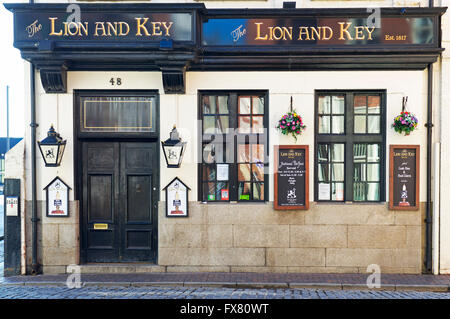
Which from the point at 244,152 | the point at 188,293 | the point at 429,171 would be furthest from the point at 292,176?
the point at 188,293

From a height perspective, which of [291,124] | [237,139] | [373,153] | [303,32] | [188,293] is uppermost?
[303,32]

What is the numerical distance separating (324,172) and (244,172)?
5.62ft

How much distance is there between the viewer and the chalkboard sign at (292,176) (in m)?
7.70

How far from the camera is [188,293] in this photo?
262 inches

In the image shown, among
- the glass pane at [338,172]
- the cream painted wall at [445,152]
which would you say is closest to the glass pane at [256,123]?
the glass pane at [338,172]

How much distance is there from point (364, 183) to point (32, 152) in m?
7.10

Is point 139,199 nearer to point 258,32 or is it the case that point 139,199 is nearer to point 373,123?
point 258,32

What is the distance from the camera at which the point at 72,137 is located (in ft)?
25.6

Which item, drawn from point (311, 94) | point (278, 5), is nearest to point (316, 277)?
point (311, 94)

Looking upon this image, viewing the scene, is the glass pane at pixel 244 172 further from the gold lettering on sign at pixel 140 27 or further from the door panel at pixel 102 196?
the gold lettering on sign at pixel 140 27

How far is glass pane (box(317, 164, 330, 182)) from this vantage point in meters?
7.89

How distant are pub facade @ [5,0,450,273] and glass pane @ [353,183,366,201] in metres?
0.02

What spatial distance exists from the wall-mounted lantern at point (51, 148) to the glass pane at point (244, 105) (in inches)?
150

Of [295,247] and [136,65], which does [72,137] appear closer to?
[136,65]
